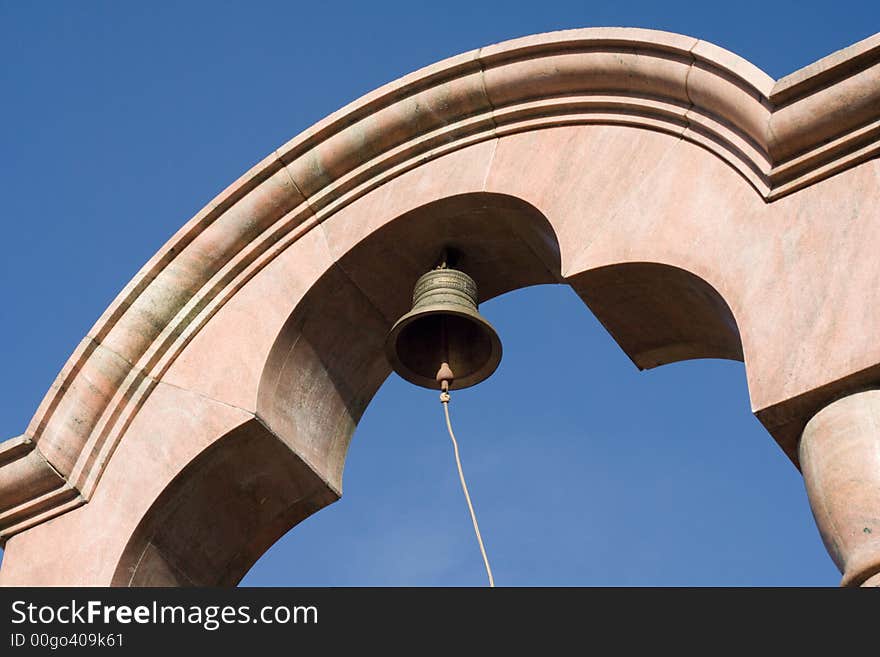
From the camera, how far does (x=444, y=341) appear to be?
11.3 meters

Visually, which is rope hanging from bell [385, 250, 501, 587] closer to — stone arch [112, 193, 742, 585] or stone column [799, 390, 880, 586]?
stone arch [112, 193, 742, 585]

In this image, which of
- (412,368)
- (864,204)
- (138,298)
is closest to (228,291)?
(138,298)

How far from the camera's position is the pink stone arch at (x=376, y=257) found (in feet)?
32.6

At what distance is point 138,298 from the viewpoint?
11750mm

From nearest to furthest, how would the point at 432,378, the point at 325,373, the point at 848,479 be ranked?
the point at 848,479 < the point at 432,378 < the point at 325,373

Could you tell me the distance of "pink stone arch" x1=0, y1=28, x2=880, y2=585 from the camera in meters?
9.92

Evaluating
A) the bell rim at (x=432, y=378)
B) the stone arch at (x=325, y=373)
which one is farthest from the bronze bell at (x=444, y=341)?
the stone arch at (x=325, y=373)

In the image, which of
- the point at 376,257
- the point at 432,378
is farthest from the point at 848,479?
the point at 376,257

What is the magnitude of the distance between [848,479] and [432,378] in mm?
3251

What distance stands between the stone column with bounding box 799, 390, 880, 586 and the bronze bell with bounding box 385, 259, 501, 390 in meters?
2.62

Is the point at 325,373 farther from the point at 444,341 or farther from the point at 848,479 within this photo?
the point at 848,479
